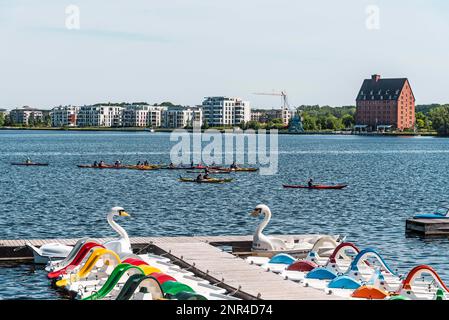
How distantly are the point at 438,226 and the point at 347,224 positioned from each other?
8845 mm

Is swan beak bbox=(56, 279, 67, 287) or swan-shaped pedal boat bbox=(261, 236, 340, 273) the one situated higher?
swan-shaped pedal boat bbox=(261, 236, 340, 273)

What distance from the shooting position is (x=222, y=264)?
28438mm

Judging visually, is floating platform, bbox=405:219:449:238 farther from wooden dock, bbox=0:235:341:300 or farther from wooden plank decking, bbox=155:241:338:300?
wooden plank decking, bbox=155:241:338:300

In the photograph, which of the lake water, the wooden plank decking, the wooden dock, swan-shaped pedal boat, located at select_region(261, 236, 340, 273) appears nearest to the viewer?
the wooden plank decking

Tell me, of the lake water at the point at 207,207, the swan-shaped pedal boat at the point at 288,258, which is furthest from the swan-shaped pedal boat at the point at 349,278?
the lake water at the point at 207,207

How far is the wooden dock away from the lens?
2316cm

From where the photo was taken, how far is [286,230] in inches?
1906

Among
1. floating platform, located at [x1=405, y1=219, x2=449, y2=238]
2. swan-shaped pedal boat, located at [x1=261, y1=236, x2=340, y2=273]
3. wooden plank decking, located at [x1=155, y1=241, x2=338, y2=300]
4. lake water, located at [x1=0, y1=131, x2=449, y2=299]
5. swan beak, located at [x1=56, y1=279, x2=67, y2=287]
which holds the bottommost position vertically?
lake water, located at [x1=0, y1=131, x2=449, y2=299]

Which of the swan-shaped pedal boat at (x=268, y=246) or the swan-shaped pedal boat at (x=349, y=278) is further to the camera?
the swan-shaped pedal boat at (x=268, y=246)

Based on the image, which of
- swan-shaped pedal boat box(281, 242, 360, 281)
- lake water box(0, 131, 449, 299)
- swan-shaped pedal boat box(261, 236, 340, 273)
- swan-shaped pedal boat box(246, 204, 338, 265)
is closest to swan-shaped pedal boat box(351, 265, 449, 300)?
swan-shaped pedal boat box(281, 242, 360, 281)

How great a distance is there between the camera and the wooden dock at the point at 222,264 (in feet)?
76.0

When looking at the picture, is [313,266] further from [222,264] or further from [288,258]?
[222,264]

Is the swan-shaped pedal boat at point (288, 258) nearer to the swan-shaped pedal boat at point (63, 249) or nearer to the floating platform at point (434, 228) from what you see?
the swan-shaped pedal boat at point (63, 249)

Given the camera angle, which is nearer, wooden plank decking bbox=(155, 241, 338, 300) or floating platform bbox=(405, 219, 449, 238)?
wooden plank decking bbox=(155, 241, 338, 300)
